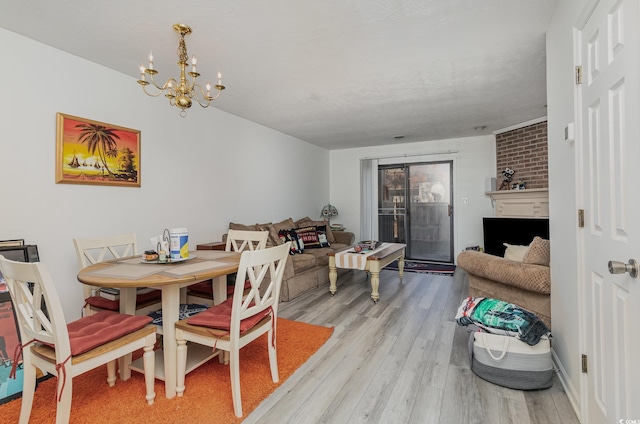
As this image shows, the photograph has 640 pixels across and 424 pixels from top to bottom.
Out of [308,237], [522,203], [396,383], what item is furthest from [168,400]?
[522,203]

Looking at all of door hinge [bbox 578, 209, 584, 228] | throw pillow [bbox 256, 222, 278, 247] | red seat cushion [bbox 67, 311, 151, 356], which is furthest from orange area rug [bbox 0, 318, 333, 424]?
throw pillow [bbox 256, 222, 278, 247]

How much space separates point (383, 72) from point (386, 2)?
104cm

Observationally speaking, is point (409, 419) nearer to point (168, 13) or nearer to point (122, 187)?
point (168, 13)

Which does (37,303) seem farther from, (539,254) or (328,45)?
(539,254)

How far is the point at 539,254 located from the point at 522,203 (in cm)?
265

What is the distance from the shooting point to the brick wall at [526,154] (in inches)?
174

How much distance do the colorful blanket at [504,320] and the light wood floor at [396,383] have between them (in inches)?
13.1

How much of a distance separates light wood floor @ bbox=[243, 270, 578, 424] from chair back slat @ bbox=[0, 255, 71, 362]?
1026mm

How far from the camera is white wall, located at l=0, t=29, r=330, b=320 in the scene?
2.25 metres

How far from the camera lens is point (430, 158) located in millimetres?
6035

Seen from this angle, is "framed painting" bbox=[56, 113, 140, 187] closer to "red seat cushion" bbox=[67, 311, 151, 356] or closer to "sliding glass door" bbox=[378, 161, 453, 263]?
"red seat cushion" bbox=[67, 311, 151, 356]

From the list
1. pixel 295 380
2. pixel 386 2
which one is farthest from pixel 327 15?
pixel 295 380

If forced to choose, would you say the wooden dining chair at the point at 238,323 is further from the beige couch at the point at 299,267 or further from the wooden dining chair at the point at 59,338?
the beige couch at the point at 299,267

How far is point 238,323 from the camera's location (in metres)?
1.63
